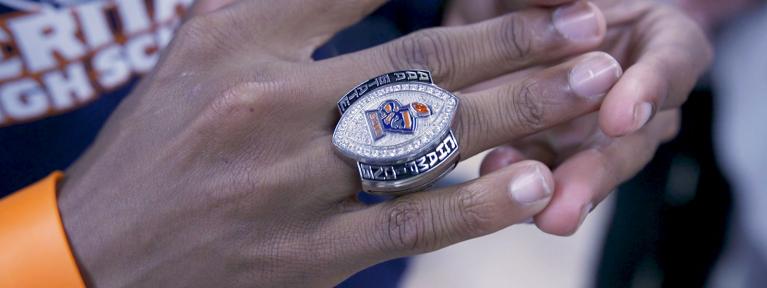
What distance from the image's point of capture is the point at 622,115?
2.39 feet

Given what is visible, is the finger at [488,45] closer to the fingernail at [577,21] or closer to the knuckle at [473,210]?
the fingernail at [577,21]

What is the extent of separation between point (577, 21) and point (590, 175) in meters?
0.20

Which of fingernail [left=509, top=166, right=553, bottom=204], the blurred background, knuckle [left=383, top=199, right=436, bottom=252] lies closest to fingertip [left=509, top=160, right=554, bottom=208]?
fingernail [left=509, top=166, right=553, bottom=204]

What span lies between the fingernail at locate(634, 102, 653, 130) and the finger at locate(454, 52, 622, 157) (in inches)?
1.7

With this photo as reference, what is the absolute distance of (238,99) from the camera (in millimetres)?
711

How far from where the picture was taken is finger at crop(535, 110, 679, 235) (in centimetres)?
77

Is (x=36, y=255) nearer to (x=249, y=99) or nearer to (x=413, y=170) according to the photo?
(x=249, y=99)

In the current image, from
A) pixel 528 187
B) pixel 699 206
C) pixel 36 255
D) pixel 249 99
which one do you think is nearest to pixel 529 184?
pixel 528 187

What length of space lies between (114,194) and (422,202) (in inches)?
14.0

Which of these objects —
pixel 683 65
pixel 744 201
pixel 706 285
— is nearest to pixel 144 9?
pixel 683 65

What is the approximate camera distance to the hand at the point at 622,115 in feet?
2.45

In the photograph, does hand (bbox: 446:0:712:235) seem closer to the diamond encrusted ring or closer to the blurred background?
the diamond encrusted ring

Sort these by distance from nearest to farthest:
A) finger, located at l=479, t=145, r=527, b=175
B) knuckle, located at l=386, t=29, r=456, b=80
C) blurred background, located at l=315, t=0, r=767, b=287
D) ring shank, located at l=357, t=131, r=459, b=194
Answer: ring shank, located at l=357, t=131, r=459, b=194 < knuckle, located at l=386, t=29, r=456, b=80 < finger, located at l=479, t=145, r=527, b=175 < blurred background, located at l=315, t=0, r=767, b=287

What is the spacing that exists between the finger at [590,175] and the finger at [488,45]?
0.15 metres
